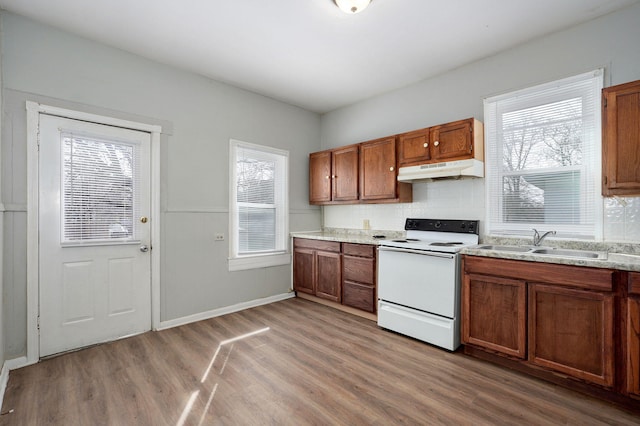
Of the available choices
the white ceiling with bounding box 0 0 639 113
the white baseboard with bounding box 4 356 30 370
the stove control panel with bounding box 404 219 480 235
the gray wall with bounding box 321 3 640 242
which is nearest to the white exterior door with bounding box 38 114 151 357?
the white baseboard with bounding box 4 356 30 370

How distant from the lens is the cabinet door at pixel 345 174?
4.06m

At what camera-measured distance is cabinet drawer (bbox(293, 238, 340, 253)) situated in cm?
386

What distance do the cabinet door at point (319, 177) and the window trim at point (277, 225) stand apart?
0.43 m

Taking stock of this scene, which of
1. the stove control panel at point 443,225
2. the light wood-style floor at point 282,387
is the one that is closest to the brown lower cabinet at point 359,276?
the light wood-style floor at point 282,387

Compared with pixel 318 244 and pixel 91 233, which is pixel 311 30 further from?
pixel 91 233

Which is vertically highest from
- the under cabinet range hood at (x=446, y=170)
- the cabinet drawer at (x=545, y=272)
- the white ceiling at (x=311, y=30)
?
the white ceiling at (x=311, y=30)

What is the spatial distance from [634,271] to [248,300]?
3721 mm

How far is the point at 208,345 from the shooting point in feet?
9.34

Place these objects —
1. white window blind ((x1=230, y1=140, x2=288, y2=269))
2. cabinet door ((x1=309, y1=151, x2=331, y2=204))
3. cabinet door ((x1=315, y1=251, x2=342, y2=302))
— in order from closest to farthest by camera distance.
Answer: cabinet door ((x1=315, y1=251, x2=342, y2=302)), white window blind ((x1=230, y1=140, x2=288, y2=269)), cabinet door ((x1=309, y1=151, x2=331, y2=204))

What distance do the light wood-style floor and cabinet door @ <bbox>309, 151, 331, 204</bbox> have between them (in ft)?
6.95

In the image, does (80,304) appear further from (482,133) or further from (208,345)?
(482,133)

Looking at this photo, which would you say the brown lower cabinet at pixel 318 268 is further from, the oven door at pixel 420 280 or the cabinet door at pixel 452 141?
the cabinet door at pixel 452 141

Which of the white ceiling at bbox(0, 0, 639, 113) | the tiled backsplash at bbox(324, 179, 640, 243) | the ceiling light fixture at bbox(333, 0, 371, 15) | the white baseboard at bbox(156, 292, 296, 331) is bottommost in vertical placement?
the white baseboard at bbox(156, 292, 296, 331)

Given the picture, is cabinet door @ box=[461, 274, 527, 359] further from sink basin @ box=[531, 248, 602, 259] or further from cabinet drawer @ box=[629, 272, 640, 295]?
cabinet drawer @ box=[629, 272, 640, 295]
